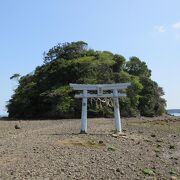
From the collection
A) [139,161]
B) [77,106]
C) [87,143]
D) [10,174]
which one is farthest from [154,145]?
[77,106]

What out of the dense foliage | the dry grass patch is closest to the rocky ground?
the dry grass patch

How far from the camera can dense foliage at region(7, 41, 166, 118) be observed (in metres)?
34.0

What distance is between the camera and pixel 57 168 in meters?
10.3

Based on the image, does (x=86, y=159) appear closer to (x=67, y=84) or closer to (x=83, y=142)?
(x=83, y=142)

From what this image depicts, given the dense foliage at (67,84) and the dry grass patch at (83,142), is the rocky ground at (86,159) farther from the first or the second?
the dense foliage at (67,84)

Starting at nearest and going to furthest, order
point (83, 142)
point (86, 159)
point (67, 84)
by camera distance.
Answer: point (86, 159) < point (83, 142) < point (67, 84)

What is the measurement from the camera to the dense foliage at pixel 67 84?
3397 centimetres

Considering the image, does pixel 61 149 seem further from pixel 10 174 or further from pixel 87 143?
pixel 10 174

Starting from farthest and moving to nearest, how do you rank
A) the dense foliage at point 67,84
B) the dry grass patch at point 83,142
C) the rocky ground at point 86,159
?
1. the dense foliage at point 67,84
2. the dry grass patch at point 83,142
3. the rocky ground at point 86,159

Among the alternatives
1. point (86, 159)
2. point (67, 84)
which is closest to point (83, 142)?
point (86, 159)

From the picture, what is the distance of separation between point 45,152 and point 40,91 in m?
25.2

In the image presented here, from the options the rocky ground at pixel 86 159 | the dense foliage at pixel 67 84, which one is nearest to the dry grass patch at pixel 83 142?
the rocky ground at pixel 86 159

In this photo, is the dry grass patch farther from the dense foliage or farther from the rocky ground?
the dense foliage

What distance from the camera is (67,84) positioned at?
36219 millimetres
